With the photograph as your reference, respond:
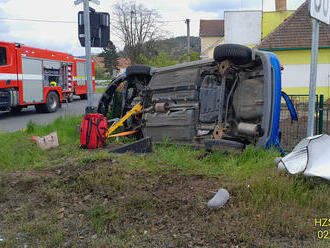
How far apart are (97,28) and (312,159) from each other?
18.7 feet

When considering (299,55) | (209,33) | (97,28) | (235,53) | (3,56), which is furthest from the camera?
(209,33)

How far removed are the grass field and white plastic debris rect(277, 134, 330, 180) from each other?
136 mm

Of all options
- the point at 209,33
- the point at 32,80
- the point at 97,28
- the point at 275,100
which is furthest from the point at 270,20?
the point at 209,33

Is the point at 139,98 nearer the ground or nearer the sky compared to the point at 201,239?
nearer the sky

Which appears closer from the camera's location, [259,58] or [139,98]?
[259,58]

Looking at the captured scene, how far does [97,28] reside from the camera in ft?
25.8

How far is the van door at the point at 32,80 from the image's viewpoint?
14695 mm

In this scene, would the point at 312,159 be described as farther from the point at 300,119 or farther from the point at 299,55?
the point at 299,55

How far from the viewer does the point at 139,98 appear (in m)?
8.01

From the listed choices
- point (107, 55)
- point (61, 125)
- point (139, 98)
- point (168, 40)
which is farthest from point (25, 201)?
point (107, 55)

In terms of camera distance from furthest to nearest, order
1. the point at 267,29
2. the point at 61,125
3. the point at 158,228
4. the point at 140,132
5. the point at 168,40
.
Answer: the point at 168,40
the point at 267,29
the point at 61,125
the point at 140,132
the point at 158,228

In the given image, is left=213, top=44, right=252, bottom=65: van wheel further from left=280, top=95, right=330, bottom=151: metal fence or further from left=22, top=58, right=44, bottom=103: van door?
left=22, top=58, right=44, bottom=103: van door

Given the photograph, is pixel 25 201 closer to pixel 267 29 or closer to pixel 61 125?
pixel 61 125

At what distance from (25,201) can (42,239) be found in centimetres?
104
